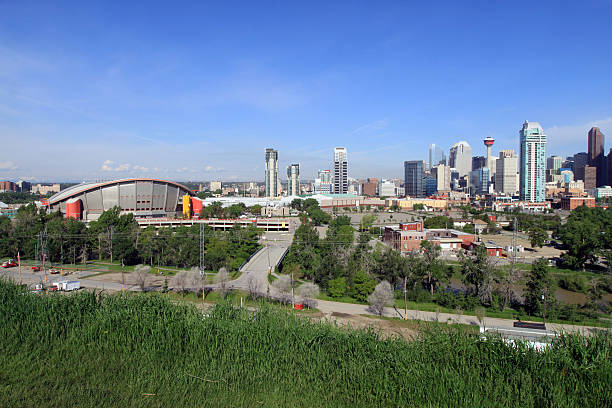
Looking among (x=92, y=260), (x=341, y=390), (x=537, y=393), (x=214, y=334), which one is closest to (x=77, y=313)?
(x=214, y=334)

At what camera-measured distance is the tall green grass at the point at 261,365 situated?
241 centimetres

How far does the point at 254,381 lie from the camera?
2.69 m

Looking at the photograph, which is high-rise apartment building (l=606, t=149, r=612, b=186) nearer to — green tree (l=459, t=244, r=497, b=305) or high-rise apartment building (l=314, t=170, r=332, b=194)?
high-rise apartment building (l=314, t=170, r=332, b=194)

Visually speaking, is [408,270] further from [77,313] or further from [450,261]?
[77,313]

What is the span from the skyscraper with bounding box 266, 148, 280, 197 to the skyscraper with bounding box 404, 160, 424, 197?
24.1m

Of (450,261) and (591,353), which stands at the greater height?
(591,353)

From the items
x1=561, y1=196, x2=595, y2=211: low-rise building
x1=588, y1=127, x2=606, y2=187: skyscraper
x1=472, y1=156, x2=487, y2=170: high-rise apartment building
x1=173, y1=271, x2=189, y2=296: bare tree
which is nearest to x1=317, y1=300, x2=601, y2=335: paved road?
x1=173, y1=271, x2=189, y2=296: bare tree

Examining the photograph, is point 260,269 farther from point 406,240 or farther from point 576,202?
point 576,202

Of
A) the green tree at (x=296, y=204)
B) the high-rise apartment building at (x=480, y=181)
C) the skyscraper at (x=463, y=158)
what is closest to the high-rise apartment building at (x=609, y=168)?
the high-rise apartment building at (x=480, y=181)

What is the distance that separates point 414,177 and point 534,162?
22313 millimetres

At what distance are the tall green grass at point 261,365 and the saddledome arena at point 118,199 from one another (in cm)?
2170

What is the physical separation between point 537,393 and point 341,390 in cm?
125

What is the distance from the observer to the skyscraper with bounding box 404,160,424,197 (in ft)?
216

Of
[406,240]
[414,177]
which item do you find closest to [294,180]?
[414,177]
